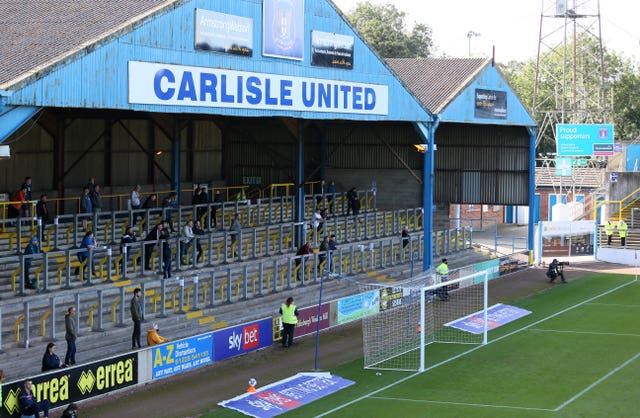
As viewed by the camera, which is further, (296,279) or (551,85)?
(551,85)

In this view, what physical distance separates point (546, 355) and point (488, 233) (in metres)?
39.9

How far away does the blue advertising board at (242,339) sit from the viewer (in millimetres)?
28312

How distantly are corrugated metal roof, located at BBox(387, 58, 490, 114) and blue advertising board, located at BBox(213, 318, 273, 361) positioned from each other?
15.5 m

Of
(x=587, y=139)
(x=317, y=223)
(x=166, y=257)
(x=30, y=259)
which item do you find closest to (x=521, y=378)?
(x=166, y=257)

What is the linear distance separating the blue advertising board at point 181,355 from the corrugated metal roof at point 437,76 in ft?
60.3

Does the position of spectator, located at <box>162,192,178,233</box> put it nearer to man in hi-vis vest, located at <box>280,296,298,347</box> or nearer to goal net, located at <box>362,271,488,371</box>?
man in hi-vis vest, located at <box>280,296,298,347</box>

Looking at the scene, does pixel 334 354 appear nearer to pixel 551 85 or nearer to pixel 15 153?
pixel 15 153

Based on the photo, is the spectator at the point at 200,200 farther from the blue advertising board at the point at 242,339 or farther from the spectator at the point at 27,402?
the spectator at the point at 27,402

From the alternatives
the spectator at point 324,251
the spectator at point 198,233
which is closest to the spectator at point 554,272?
the spectator at point 324,251

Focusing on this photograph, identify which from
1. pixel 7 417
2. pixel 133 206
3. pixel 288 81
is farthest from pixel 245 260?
pixel 7 417

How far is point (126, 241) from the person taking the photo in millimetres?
31375

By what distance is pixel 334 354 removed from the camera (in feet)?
99.9

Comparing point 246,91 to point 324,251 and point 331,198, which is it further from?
point 331,198

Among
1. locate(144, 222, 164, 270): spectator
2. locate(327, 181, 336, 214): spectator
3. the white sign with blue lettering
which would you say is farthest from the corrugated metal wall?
locate(144, 222, 164, 270): spectator
